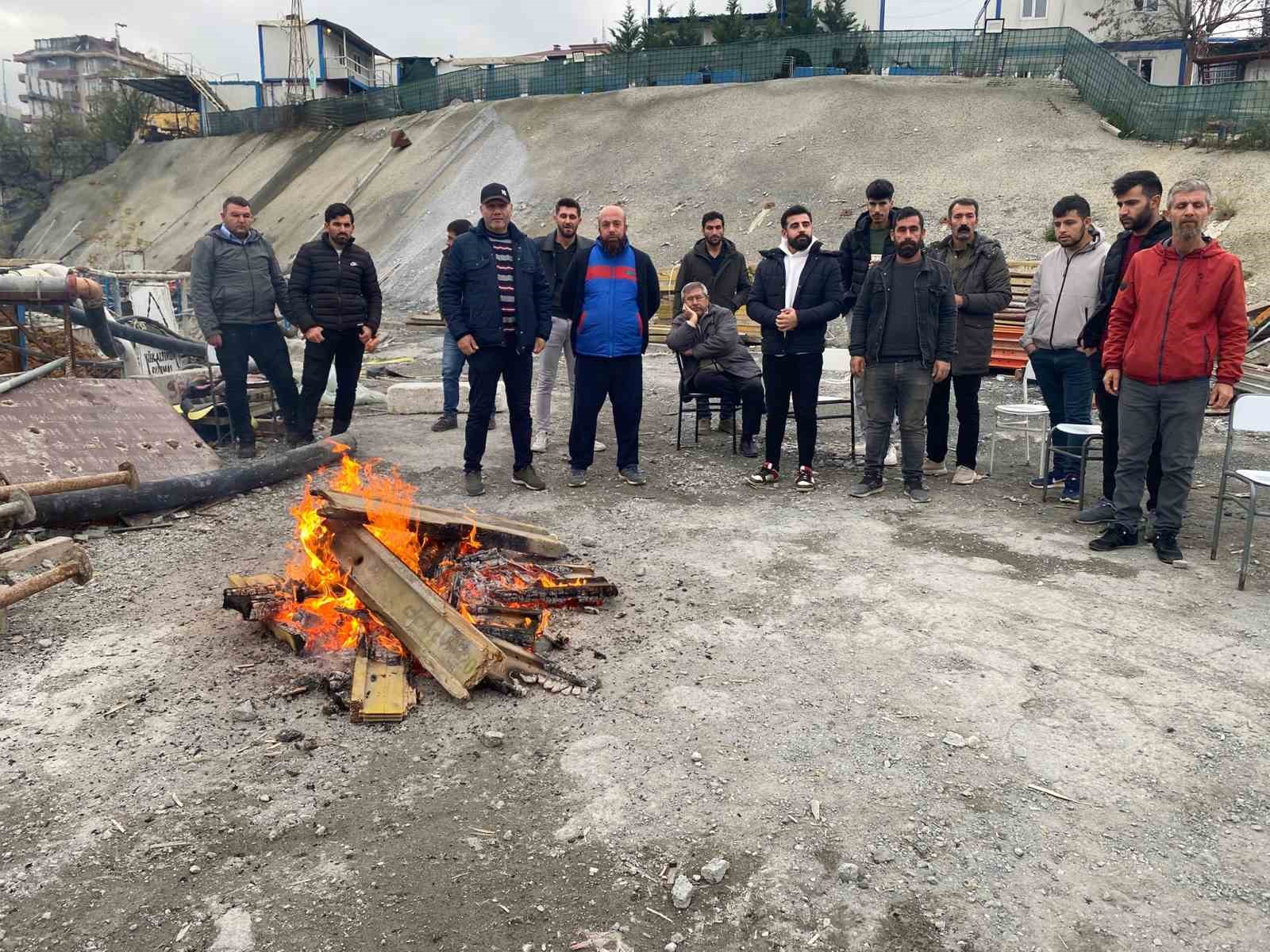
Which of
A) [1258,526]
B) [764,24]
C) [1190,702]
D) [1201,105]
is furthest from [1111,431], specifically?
[764,24]

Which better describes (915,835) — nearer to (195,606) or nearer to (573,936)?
(573,936)

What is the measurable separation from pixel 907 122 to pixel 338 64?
33.7m

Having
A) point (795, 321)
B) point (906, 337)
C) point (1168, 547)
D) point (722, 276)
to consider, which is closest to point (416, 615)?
point (795, 321)

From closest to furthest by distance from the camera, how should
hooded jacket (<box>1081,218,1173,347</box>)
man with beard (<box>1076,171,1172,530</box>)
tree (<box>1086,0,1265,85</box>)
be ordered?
man with beard (<box>1076,171,1172,530</box>) < hooded jacket (<box>1081,218,1173,347</box>) < tree (<box>1086,0,1265,85</box>)

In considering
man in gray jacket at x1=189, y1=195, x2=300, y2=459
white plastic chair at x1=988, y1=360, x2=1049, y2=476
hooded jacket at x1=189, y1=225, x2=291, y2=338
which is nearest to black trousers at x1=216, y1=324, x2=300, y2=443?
man in gray jacket at x1=189, y1=195, x2=300, y2=459

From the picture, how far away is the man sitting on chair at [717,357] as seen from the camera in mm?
8055

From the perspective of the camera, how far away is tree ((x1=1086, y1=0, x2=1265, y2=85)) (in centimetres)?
3110

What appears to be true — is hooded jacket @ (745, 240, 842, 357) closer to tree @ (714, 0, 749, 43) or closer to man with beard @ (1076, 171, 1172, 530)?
man with beard @ (1076, 171, 1172, 530)

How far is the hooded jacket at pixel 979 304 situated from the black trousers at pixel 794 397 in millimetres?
1156

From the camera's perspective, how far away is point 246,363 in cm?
784

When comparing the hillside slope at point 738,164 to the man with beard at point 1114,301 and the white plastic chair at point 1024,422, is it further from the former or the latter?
the man with beard at point 1114,301

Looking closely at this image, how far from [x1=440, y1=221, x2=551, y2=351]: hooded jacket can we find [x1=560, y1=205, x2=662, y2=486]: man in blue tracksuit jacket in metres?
0.36

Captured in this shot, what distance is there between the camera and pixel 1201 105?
20.5m

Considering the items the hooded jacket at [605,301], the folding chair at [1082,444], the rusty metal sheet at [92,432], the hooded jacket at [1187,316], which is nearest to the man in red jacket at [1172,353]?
the hooded jacket at [1187,316]
